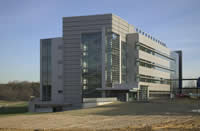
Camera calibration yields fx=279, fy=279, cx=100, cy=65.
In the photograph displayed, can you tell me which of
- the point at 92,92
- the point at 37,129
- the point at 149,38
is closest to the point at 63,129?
the point at 37,129

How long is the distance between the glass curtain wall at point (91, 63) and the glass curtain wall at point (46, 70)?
446 inches

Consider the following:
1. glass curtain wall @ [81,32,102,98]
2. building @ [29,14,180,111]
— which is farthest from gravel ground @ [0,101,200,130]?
glass curtain wall @ [81,32,102,98]

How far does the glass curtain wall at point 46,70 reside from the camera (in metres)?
65.3

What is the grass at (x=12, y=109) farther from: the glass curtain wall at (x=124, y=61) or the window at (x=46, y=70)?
the glass curtain wall at (x=124, y=61)

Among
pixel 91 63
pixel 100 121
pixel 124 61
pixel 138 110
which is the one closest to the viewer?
pixel 100 121

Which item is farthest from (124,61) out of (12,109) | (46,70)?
(12,109)

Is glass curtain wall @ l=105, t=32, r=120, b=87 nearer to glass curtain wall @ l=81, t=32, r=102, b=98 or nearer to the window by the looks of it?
glass curtain wall @ l=81, t=32, r=102, b=98

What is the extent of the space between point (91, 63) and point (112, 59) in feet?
15.0

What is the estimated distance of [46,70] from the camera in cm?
6575

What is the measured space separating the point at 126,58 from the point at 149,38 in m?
12.0

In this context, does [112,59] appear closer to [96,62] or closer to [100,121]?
[96,62]

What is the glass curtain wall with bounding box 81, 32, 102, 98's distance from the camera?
2189 inches

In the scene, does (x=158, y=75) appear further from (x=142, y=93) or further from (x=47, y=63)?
(x=47, y=63)

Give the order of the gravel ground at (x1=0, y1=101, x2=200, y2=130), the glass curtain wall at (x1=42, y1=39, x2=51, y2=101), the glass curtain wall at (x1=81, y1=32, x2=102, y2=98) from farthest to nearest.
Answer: the glass curtain wall at (x1=42, y1=39, x2=51, y2=101)
the glass curtain wall at (x1=81, y1=32, x2=102, y2=98)
the gravel ground at (x1=0, y1=101, x2=200, y2=130)
